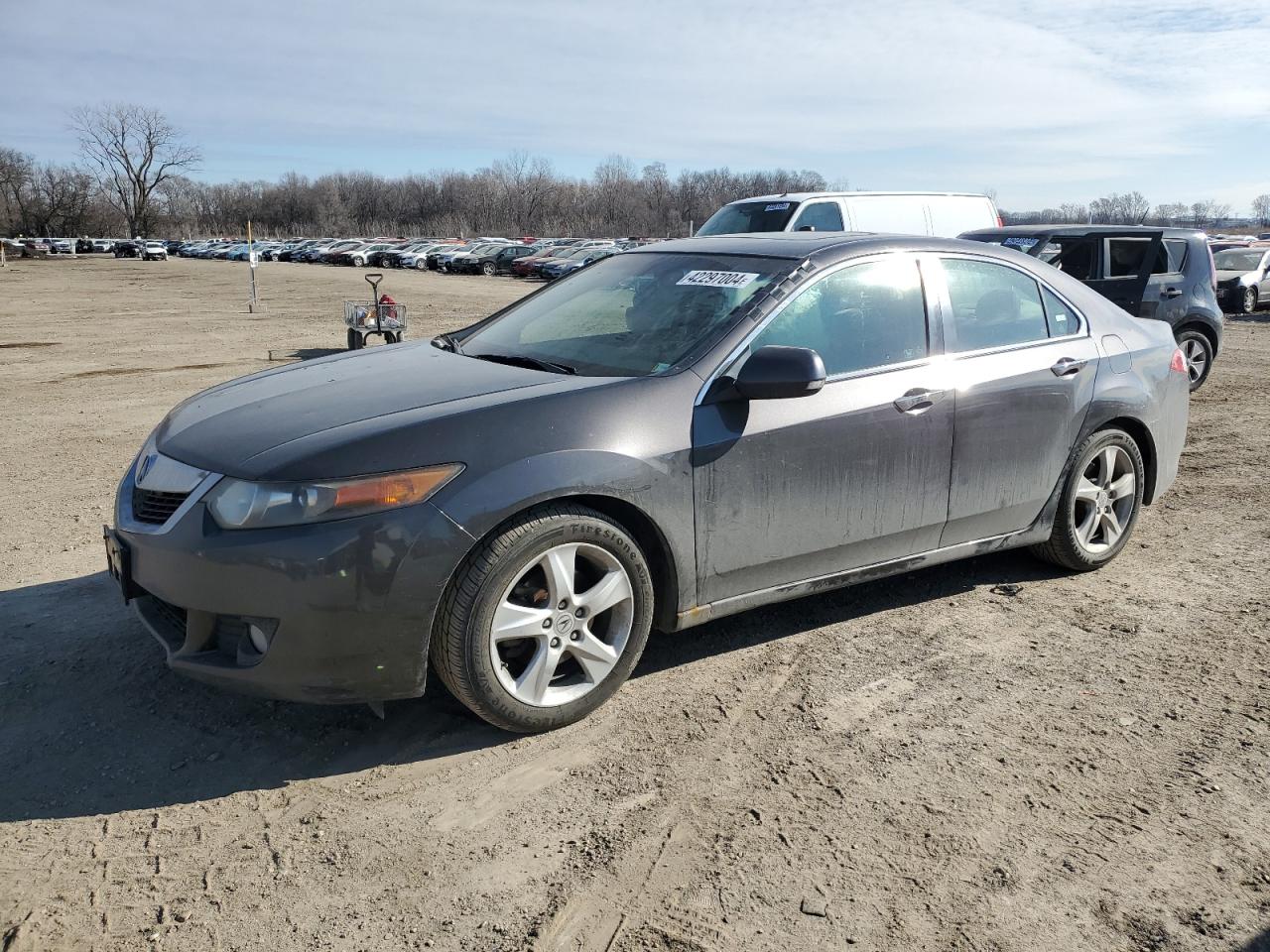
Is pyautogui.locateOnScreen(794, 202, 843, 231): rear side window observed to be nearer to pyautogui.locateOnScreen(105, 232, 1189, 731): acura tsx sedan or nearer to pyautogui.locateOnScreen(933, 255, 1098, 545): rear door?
pyautogui.locateOnScreen(105, 232, 1189, 731): acura tsx sedan

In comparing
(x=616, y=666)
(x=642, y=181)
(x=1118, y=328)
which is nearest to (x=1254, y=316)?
(x=1118, y=328)

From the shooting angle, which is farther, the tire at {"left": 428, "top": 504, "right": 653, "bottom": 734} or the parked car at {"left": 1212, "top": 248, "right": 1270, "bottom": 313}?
the parked car at {"left": 1212, "top": 248, "right": 1270, "bottom": 313}

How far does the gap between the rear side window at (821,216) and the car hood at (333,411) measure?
28.9 ft

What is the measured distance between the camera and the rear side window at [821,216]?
12211 millimetres

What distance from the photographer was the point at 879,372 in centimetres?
400

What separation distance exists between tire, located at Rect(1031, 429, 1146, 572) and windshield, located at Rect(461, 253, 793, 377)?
1858mm

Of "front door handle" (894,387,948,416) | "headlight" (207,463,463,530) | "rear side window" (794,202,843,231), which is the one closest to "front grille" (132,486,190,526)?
"headlight" (207,463,463,530)

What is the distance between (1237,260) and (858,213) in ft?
49.2

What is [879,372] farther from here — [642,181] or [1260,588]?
[642,181]

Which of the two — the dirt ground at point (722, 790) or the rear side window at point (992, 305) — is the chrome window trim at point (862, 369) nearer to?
the rear side window at point (992, 305)

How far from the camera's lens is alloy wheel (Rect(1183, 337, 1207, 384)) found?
35.9ft

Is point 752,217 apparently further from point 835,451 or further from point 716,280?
point 835,451

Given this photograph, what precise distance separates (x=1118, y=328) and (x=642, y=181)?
474 ft

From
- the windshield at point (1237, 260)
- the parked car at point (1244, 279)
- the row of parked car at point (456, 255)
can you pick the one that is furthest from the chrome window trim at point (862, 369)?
the row of parked car at point (456, 255)
